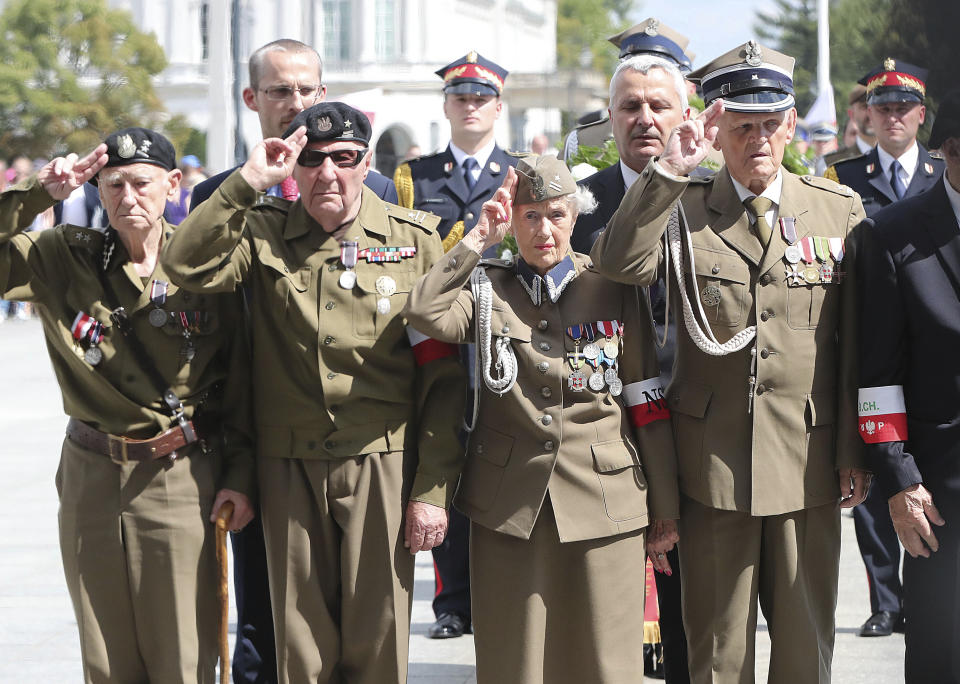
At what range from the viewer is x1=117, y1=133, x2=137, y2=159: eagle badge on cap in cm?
409

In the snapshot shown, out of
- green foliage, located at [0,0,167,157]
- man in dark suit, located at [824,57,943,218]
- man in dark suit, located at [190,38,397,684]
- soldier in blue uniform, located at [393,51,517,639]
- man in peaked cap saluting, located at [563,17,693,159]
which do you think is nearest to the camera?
man in dark suit, located at [190,38,397,684]

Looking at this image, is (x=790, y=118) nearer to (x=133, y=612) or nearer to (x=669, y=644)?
(x=669, y=644)

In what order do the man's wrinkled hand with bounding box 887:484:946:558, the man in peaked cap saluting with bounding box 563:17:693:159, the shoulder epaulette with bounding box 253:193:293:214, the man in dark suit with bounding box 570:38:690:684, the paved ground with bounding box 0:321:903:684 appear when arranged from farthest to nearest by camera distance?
the man in peaked cap saluting with bounding box 563:17:693:159, the paved ground with bounding box 0:321:903:684, the man in dark suit with bounding box 570:38:690:684, the shoulder epaulette with bounding box 253:193:293:214, the man's wrinkled hand with bounding box 887:484:946:558

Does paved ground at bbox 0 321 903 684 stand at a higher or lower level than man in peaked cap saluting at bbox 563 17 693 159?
lower

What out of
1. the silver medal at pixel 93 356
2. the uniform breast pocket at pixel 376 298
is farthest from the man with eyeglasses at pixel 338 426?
the silver medal at pixel 93 356

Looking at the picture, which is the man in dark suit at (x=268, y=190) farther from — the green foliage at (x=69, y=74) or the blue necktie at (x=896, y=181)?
the green foliage at (x=69, y=74)

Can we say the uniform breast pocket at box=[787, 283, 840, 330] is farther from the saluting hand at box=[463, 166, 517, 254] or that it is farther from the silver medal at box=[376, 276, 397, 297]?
the silver medal at box=[376, 276, 397, 297]

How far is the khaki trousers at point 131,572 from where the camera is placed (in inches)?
161

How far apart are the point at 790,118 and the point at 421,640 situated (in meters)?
3.08

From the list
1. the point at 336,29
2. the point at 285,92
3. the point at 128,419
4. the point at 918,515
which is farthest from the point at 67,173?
the point at 336,29

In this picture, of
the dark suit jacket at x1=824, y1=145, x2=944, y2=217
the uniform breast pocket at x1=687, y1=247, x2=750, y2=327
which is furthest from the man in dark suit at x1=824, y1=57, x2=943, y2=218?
the uniform breast pocket at x1=687, y1=247, x2=750, y2=327

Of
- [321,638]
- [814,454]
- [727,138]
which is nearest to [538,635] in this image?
[321,638]

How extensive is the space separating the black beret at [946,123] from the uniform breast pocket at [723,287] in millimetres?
688

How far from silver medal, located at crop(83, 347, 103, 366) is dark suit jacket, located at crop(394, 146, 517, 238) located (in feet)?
7.58
